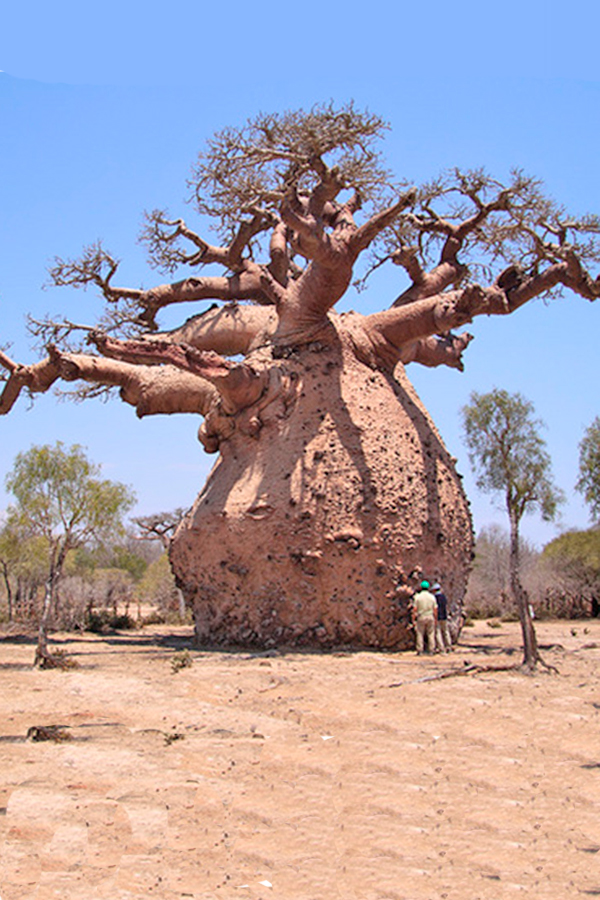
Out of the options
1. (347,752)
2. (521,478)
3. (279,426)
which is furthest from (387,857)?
(521,478)

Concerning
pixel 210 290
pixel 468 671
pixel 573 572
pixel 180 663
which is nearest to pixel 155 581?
pixel 573 572

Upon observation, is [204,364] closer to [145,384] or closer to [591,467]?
[145,384]

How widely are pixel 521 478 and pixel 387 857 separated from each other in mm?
18491

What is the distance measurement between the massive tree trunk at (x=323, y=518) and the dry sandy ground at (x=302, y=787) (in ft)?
4.75

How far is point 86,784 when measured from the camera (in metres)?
3.02

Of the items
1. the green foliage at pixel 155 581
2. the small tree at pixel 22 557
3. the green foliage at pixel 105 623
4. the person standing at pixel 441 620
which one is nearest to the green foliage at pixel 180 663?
the person standing at pixel 441 620

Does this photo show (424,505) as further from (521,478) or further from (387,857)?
(521,478)

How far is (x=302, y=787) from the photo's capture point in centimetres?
314

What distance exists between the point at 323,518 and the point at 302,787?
152 inches

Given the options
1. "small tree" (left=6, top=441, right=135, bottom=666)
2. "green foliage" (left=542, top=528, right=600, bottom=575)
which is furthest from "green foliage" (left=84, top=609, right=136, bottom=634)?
"green foliage" (left=542, top=528, right=600, bottom=575)

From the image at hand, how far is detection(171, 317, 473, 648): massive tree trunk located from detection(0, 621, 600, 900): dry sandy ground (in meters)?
1.45

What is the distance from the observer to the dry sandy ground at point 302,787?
2.30 metres

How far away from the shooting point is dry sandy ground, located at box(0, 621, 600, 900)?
230cm

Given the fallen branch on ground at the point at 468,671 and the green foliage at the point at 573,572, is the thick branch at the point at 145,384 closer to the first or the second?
the fallen branch on ground at the point at 468,671
